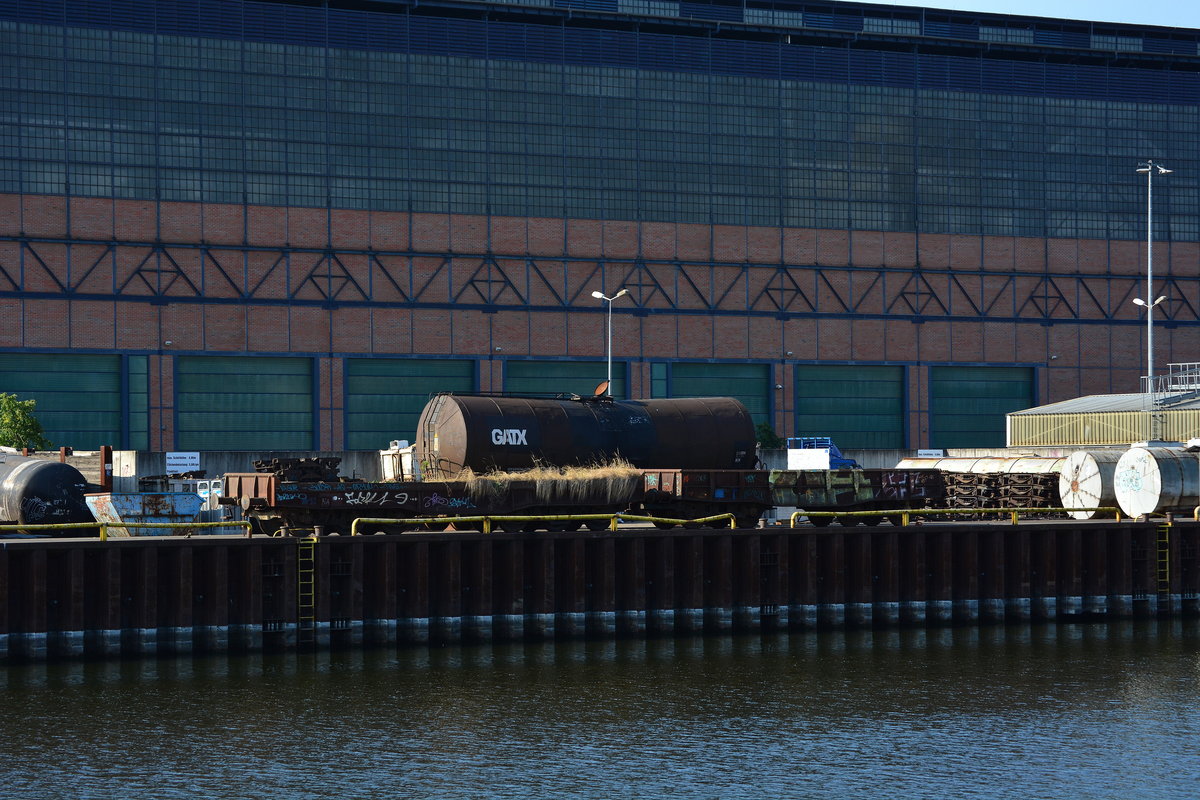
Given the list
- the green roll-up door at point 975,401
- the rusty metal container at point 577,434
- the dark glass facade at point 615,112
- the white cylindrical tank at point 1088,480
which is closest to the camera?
the rusty metal container at point 577,434

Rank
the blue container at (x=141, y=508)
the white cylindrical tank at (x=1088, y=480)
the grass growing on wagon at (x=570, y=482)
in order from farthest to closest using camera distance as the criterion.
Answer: the white cylindrical tank at (x=1088, y=480) < the blue container at (x=141, y=508) < the grass growing on wagon at (x=570, y=482)

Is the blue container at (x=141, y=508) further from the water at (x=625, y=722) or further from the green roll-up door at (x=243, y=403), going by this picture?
the green roll-up door at (x=243, y=403)

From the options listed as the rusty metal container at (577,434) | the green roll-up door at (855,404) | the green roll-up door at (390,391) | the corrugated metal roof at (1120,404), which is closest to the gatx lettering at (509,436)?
the rusty metal container at (577,434)

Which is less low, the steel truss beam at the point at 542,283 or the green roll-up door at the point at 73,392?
the steel truss beam at the point at 542,283

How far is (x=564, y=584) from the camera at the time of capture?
3462 centimetres

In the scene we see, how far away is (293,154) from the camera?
260 ft

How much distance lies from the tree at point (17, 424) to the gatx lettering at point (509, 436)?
35.3 metres

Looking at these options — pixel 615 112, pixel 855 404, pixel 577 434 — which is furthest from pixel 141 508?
pixel 855 404

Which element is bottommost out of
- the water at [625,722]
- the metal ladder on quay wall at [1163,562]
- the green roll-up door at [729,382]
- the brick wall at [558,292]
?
the water at [625,722]

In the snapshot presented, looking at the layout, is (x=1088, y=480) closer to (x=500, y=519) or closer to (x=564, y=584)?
(x=564, y=584)

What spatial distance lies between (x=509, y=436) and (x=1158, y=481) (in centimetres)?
2038

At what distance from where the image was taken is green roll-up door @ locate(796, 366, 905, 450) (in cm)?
8969

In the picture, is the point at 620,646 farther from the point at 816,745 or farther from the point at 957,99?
the point at 957,99

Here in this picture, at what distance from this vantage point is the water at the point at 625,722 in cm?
2231
